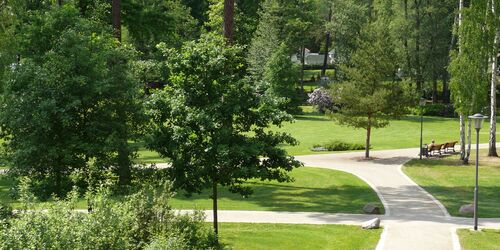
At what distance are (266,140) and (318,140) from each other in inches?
1134

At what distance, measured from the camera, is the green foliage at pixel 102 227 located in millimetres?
9805

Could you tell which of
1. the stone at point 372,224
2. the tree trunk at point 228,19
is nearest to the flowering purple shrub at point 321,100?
the tree trunk at point 228,19

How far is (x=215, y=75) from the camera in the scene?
16609 mm

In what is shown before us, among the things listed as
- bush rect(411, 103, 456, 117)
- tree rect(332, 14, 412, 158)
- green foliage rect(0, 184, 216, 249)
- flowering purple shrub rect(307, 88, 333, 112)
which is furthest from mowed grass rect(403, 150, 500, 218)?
flowering purple shrub rect(307, 88, 333, 112)

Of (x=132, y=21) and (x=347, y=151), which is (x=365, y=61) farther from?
(x=132, y=21)

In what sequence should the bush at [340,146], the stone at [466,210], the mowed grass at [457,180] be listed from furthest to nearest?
the bush at [340,146] → the mowed grass at [457,180] → the stone at [466,210]

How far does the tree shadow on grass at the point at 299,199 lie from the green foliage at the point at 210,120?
18.4 ft

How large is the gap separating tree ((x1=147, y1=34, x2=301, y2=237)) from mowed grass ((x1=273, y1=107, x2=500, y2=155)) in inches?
884

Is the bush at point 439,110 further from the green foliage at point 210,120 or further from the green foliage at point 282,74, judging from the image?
the green foliage at point 210,120

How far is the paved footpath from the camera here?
1775cm

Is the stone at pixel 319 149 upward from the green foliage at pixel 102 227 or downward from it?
downward

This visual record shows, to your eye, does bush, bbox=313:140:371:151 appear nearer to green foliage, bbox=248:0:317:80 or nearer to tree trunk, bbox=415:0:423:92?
green foliage, bbox=248:0:317:80

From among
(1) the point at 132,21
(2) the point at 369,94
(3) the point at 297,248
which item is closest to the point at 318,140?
(2) the point at 369,94

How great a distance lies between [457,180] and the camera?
94.1 ft
